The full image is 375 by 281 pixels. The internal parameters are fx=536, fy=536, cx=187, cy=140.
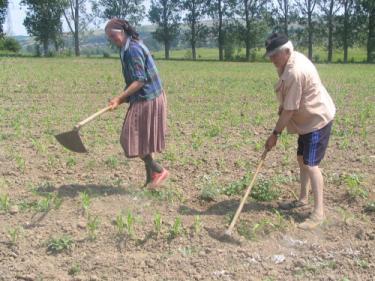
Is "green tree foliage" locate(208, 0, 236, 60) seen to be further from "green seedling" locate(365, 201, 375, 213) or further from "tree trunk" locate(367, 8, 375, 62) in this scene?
"green seedling" locate(365, 201, 375, 213)

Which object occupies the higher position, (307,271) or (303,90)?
(303,90)

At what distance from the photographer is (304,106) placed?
4.52m

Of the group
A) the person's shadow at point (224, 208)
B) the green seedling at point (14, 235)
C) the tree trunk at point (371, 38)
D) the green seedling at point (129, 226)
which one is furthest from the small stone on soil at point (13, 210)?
the tree trunk at point (371, 38)

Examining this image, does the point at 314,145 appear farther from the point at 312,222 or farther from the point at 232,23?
the point at 232,23

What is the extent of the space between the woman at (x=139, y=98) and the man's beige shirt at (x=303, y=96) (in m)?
1.35

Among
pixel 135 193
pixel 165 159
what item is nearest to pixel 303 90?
pixel 135 193

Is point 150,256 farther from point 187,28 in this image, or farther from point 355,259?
point 187,28

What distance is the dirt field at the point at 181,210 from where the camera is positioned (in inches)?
155

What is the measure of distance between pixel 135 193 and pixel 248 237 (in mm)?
1475

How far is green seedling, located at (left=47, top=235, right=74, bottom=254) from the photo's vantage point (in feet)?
13.6

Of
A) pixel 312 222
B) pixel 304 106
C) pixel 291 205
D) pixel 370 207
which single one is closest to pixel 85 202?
pixel 291 205

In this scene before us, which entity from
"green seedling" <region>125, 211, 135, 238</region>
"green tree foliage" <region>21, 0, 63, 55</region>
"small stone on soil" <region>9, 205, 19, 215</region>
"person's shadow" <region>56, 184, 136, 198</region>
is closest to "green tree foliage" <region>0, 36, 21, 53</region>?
"green tree foliage" <region>21, 0, 63, 55</region>

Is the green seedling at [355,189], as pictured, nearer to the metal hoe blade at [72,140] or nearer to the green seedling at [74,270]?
the metal hoe blade at [72,140]

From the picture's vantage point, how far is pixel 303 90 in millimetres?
4473
